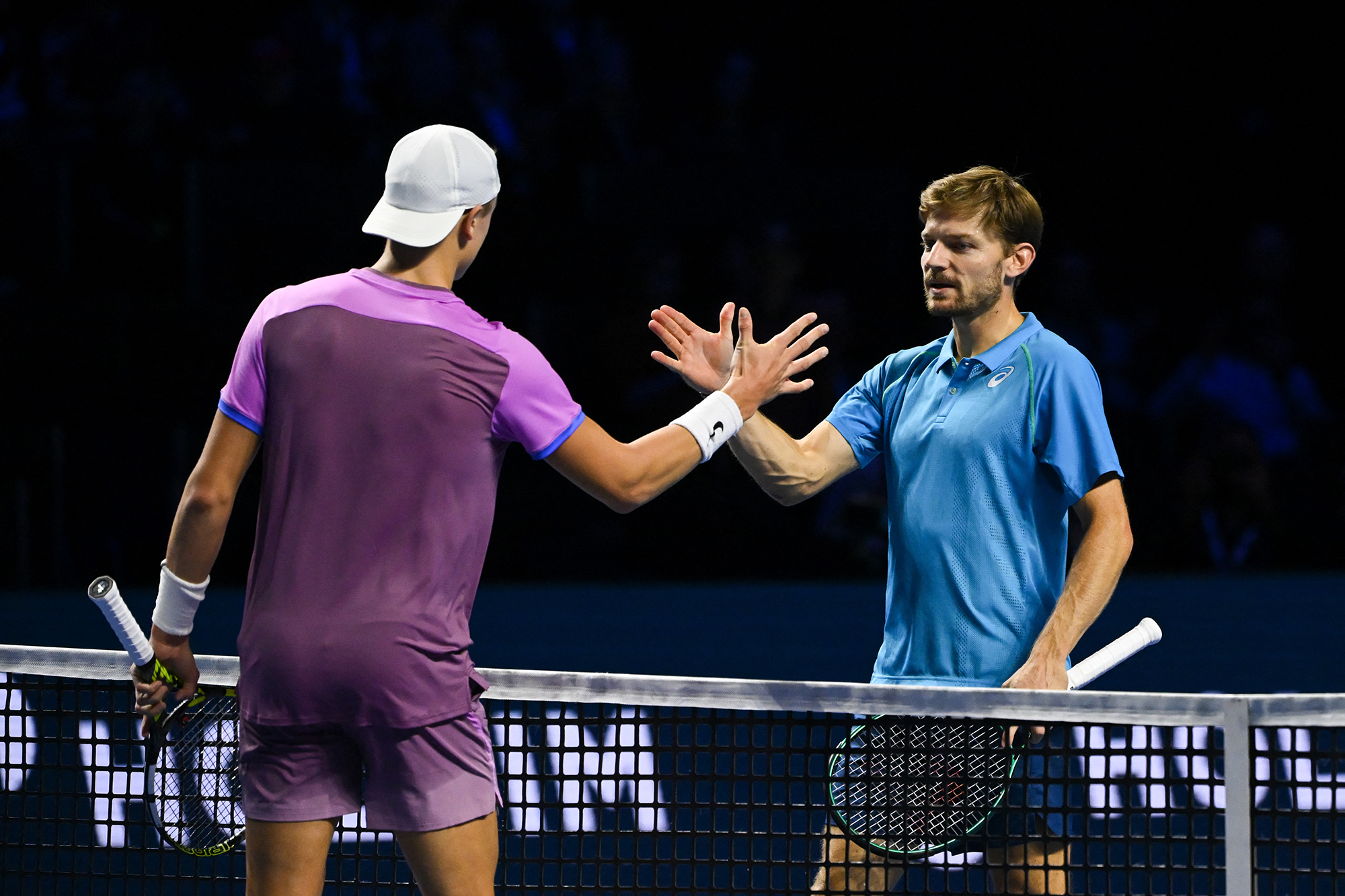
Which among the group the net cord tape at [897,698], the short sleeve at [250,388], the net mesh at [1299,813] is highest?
the short sleeve at [250,388]

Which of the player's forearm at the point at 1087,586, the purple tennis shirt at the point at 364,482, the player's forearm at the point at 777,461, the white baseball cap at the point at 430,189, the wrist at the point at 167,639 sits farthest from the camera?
the player's forearm at the point at 777,461

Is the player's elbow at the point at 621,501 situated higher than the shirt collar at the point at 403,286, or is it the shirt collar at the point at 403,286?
the shirt collar at the point at 403,286

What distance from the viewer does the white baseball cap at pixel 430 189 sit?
2.63 m

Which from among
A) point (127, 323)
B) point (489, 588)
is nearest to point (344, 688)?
point (489, 588)

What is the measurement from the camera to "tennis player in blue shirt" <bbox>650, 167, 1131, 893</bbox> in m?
3.12

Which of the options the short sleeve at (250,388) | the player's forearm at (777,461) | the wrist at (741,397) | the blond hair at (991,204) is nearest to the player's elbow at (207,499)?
the short sleeve at (250,388)

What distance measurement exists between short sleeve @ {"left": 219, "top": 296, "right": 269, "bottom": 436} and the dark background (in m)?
3.62

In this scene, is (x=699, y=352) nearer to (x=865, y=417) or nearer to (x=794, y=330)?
(x=794, y=330)

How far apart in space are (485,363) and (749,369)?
694 millimetres

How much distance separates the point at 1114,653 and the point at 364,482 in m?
1.37

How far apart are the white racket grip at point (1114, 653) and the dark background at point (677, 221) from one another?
123 inches

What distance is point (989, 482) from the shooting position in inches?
126

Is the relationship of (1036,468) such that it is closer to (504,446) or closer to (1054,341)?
(1054,341)

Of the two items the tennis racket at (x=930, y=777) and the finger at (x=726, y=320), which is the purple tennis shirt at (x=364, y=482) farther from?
the tennis racket at (x=930, y=777)
